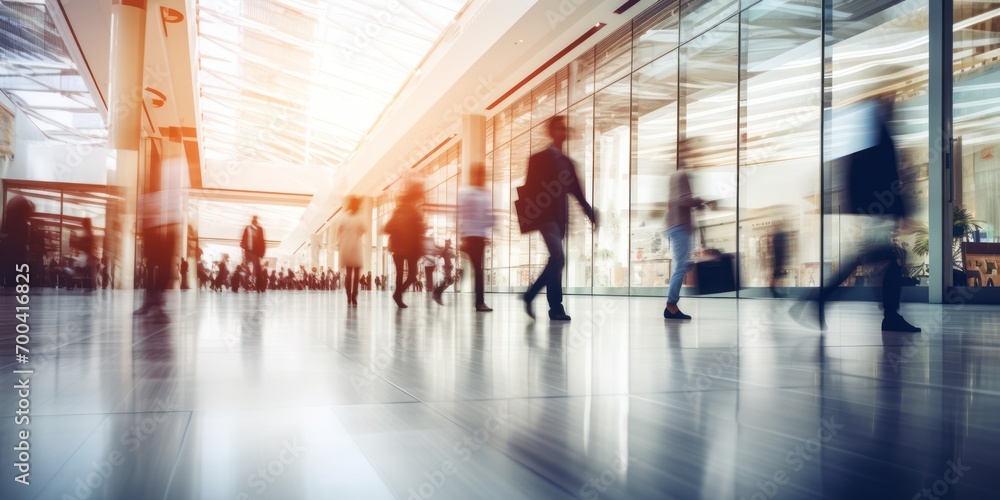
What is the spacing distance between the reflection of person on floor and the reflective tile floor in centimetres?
162

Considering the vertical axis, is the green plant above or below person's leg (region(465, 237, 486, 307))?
above

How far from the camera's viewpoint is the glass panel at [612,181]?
15.3m

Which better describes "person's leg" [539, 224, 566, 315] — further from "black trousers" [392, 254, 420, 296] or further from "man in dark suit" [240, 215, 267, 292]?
"man in dark suit" [240, 215, 267, 292]

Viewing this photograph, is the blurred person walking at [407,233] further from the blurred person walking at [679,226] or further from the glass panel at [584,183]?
the glass panel at [584,183]

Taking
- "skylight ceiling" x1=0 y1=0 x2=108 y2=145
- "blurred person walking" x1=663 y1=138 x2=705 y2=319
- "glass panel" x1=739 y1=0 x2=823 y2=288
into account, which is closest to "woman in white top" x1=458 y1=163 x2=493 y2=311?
"blurred person walking" x1=663 y1=138 x2=705 y2=319

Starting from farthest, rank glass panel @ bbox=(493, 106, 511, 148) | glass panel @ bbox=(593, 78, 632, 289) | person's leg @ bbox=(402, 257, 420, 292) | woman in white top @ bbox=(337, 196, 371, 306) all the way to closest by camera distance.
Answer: glass panel @ bbox=(493, 106, 511, 148)
glass panel @ bbox=(593, 78, 632, 289)
woman in white top @ bbox=(337, 196, 371, 306)
person's leg @ bbox=(402, 257, 420, 292)

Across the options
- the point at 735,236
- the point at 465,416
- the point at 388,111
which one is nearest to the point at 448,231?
the point at 388,111

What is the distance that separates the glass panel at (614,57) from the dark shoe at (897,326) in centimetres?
1147

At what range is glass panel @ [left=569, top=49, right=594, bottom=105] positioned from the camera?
16703 mm

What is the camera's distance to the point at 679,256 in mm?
6234

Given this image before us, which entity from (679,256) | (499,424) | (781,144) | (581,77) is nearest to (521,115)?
(581,77)

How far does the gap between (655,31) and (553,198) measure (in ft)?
32.8

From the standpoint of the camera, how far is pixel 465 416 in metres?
1.56

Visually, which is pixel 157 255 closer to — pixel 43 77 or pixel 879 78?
pixel 879 78
